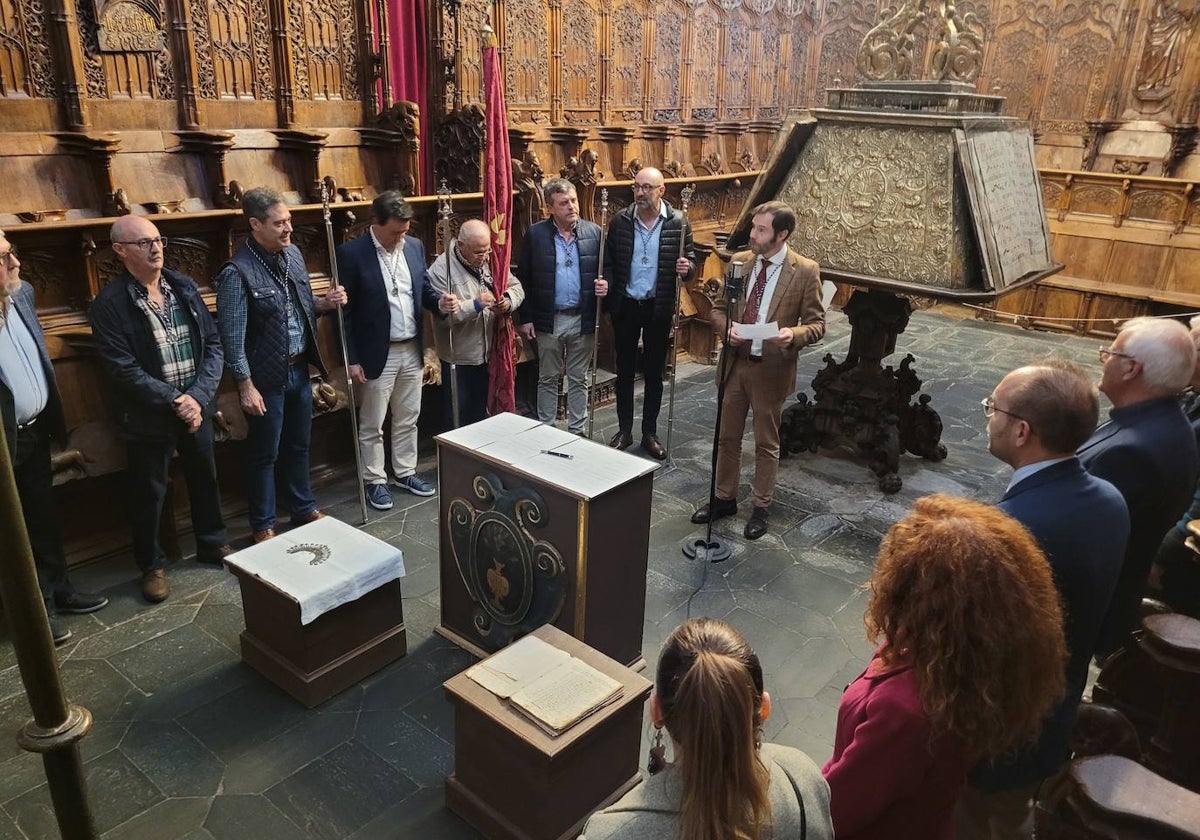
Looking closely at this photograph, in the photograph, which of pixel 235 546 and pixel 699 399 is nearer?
pixel 235 546

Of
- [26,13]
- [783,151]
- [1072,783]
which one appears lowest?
[1072,783]

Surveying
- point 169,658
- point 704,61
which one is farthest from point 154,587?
point 704,61

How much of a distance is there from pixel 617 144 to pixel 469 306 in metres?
3.93

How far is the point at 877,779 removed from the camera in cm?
154

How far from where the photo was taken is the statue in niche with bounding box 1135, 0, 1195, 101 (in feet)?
31.5

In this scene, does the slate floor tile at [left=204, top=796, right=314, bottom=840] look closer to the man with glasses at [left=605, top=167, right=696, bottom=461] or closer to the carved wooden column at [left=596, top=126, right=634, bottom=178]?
the man with glasses at [left=605, top=167, right=696, bottom=461]

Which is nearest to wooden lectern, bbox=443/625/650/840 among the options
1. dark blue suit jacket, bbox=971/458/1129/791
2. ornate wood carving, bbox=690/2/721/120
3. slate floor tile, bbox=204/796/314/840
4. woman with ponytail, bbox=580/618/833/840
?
slate floor tile, bbox=204/796/314/840

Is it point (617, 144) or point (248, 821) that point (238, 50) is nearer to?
point (617, 144)

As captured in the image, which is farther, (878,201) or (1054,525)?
(878,201)

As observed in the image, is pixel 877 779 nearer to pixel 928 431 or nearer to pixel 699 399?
pixel 928 431

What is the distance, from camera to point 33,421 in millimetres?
3184

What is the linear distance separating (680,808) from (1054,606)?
2.75ft

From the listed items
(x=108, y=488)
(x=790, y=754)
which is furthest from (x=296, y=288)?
(x=790, y=754)

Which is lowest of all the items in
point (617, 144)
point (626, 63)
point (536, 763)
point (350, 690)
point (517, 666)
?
point (350, 690)
